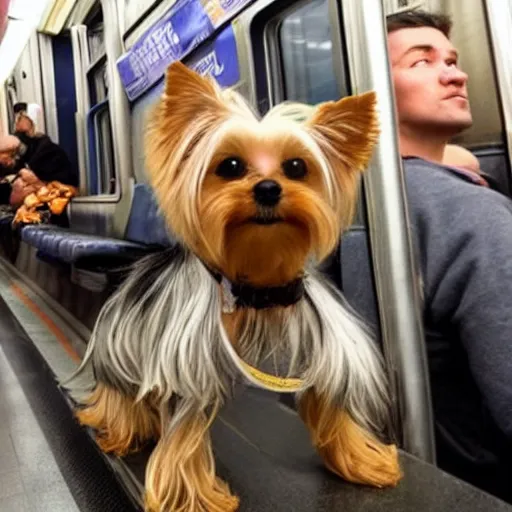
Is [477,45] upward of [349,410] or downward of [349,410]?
upward

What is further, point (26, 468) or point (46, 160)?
point (46, 160)

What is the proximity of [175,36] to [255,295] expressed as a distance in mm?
1220

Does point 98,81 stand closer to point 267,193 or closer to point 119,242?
point 119,242

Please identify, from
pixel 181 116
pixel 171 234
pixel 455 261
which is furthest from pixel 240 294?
pixel 455 261

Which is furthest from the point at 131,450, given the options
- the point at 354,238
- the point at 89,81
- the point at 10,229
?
the point at 10,229

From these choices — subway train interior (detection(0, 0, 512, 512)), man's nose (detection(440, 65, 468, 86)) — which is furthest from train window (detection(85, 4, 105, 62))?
man's nose (detection(440, 65, 468, 86))

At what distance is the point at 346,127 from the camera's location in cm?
76

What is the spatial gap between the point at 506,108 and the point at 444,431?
0.69m

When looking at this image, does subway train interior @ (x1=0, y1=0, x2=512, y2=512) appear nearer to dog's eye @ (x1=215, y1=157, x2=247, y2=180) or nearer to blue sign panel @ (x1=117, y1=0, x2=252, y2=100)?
blue sign panel @ (x1=117, y1=0, x2=252, y2=100)

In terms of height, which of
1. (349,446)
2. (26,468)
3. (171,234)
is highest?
(171,234)

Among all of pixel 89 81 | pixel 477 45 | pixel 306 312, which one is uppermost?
pixel 89 81

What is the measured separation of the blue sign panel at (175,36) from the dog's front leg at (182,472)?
1.05m

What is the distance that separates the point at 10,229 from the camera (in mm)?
3180

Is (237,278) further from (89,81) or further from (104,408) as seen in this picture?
(89,81)
